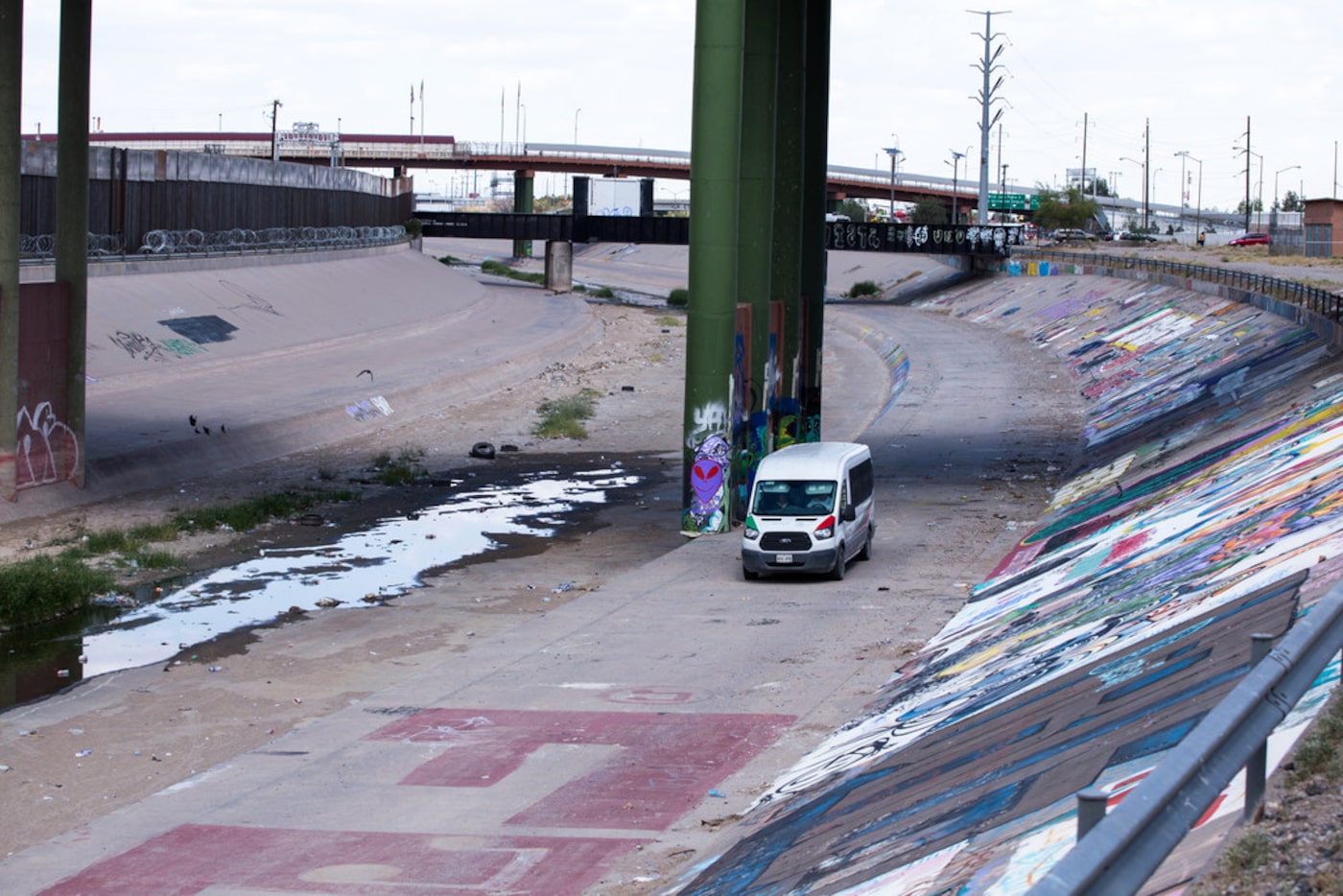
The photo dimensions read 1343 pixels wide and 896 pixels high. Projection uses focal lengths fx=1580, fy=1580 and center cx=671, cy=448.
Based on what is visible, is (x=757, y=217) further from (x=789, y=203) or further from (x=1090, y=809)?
(x=1090, y=809)

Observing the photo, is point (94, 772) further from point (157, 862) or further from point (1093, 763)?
point (1093, 763)

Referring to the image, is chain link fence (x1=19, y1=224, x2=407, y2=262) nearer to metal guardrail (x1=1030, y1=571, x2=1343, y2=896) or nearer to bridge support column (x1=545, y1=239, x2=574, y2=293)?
bridge support column (x1=545, y1=239, x2=574, y2=293)

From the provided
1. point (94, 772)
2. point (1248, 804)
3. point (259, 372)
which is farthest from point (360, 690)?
point (259, 372)

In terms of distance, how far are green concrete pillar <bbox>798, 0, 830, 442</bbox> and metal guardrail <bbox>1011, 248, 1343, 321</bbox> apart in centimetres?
1486

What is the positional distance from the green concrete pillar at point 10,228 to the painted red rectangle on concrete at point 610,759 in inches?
765

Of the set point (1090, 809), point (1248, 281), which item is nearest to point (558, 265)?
point (1248, 281)

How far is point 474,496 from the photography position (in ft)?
137

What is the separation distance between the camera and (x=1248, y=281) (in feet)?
199

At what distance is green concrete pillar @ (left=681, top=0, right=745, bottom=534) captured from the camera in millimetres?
35344

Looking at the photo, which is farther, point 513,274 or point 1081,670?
point 513,274

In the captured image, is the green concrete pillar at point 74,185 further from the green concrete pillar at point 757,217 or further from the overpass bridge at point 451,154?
the overpass bridge at point 451,154

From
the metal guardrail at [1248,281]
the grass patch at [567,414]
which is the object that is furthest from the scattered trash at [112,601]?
the metal guardrail at [1248,281]

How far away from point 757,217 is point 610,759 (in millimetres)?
24251

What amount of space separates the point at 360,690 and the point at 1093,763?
1324 cm
